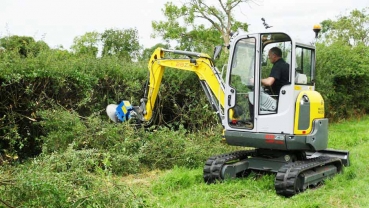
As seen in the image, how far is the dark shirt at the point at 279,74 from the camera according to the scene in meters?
6.40

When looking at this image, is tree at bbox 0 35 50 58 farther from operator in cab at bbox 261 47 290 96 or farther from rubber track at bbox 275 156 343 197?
rubber track at bbox 275 156 343 197

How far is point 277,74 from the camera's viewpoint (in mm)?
6438

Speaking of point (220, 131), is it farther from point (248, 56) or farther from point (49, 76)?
point (49, 76)

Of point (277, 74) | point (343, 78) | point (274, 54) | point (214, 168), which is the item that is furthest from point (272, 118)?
point (343, 78)

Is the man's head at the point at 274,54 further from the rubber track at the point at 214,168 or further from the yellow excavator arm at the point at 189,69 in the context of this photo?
the rubber track at the point at 214,168

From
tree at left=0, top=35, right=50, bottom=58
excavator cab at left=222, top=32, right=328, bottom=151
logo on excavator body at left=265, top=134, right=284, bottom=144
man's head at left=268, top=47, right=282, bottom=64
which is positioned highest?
tree at left=0, top=35, right=50, bottom=58

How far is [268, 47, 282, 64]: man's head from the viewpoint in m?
6.54

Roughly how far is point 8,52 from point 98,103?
2138 millimetres

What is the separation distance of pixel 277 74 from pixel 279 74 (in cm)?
3

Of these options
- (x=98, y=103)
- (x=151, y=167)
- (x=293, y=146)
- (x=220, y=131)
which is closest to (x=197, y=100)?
(x=220, y=131)

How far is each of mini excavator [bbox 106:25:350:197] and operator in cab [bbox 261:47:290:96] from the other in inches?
2.9

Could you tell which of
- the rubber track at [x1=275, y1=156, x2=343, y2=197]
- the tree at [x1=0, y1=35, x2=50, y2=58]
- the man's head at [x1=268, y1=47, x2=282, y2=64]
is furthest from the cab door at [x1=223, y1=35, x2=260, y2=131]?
the tree at [x1=0, y1=35, x2=50, y2=58]

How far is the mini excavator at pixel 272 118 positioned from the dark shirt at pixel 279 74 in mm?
75

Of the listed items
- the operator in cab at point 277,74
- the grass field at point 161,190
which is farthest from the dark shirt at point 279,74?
the grass field at point 161,190
